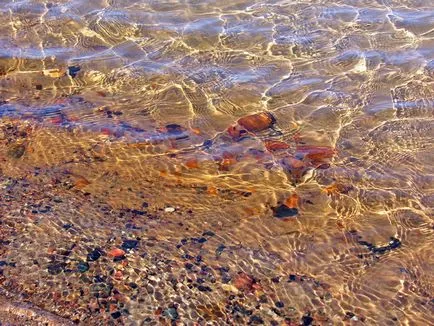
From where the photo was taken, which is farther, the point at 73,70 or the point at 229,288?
the point at 73,70

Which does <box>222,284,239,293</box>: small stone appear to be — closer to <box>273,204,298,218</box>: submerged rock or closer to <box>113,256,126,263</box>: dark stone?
<box>113,256,126,263</box>: dark stone

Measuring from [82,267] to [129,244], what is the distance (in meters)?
0.51

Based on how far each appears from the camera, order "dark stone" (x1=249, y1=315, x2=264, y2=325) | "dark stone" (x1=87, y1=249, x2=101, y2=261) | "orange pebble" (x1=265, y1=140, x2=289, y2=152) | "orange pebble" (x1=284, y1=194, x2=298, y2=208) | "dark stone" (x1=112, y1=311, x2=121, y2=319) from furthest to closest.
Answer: "orange pebble" (x1=265, y1=140, x2=289, y2=152)
"orange pebble" (x1=284, y1=194, x2=298, y2=208)
"dark stone" (x1=87, y1=249, x2=101, y2=261)
"dark stone" (x1=249, y1=315, x2=264, y2=325)
"dark stone" (x1=112, y1=311, x2=121, y2=319)

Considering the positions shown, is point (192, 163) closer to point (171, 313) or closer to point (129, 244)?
point (129, 244)

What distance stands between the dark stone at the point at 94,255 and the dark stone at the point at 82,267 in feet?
0.23

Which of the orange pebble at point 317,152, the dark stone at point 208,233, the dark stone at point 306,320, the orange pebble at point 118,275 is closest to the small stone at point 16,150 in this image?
the orange pebble at point 118,275

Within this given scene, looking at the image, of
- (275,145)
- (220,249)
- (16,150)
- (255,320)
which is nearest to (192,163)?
(275,145)

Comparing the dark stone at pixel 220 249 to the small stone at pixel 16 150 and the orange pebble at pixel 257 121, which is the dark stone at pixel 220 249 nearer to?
the orange pebble at pixel 257 121

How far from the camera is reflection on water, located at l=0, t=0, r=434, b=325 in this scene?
4.76 m

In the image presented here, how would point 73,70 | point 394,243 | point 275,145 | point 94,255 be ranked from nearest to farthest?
point 94,255
point 394,243
point 275,145
point 73,70

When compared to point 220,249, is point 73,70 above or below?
above

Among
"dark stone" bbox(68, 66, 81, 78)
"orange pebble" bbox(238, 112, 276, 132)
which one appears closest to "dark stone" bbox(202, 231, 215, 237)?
"orange pebble" bbox(238, 112, 276, 132)

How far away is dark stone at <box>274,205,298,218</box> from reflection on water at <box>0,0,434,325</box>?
0.01 meters

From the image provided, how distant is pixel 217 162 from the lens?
20.9 feet
